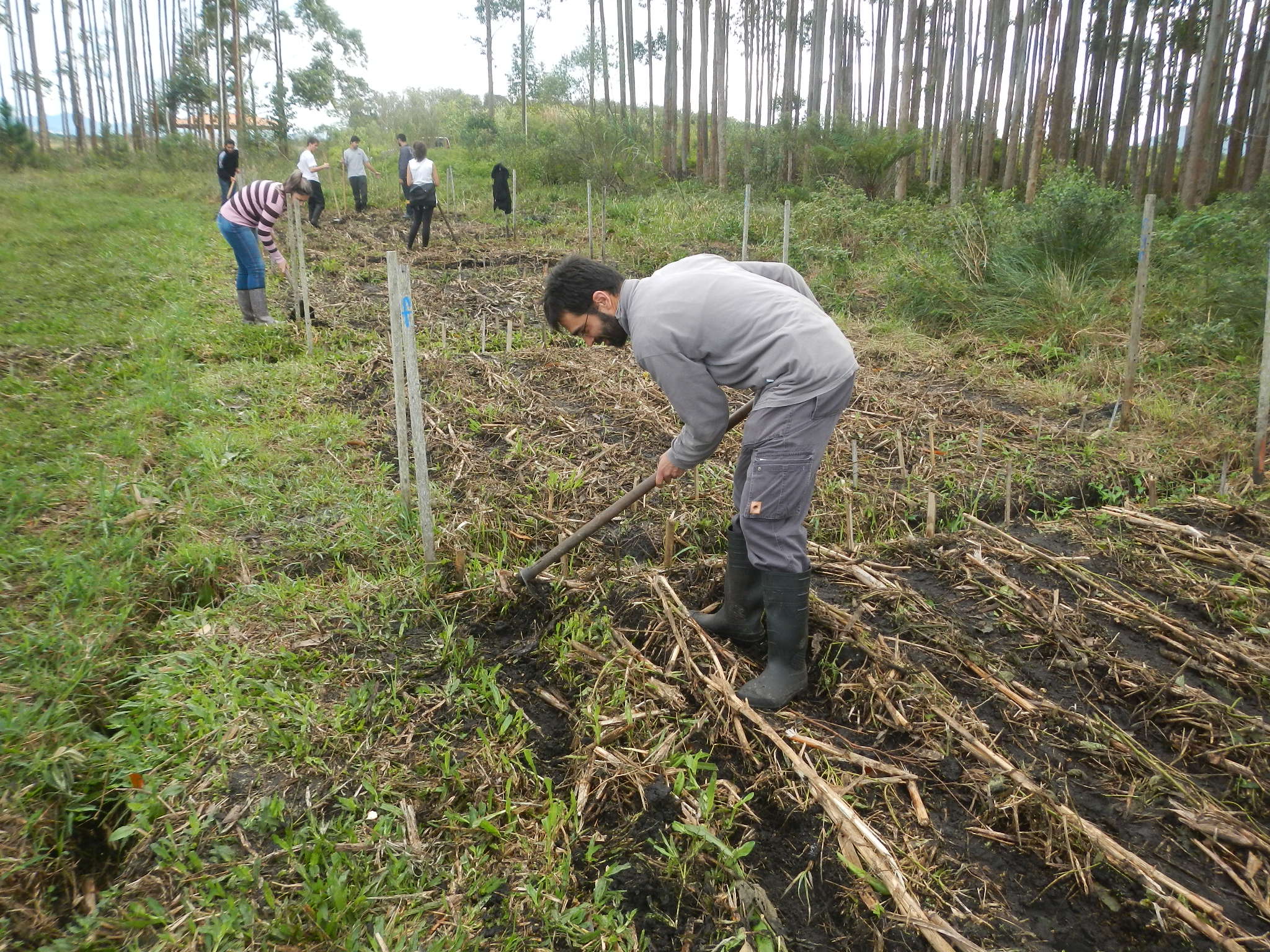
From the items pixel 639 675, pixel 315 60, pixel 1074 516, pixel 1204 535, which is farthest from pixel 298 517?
pixel 315 60

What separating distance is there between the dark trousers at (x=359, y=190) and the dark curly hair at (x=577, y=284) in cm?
1423

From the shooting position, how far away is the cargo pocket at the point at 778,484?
101 inches

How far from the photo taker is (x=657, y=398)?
5.76 m

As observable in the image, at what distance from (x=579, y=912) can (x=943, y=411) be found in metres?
4.73

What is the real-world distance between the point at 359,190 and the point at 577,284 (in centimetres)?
1446

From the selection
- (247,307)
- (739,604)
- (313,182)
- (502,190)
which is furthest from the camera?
(502,190)

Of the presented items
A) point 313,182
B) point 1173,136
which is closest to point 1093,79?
point 1173,136

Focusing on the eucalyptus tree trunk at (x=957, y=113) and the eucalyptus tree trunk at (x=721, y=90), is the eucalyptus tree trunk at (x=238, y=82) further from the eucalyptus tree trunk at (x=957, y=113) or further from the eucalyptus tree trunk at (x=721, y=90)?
the eucalyptus tree trunk at (x=957, y=113)

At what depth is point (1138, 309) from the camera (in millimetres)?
5113

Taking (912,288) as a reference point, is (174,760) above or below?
below

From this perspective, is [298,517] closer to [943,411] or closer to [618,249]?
[943,411]

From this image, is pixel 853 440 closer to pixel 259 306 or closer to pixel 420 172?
pixel 259 306

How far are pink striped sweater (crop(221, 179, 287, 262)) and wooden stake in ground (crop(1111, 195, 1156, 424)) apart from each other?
6764 mm

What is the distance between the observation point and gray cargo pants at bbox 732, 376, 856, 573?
8.38 ft
